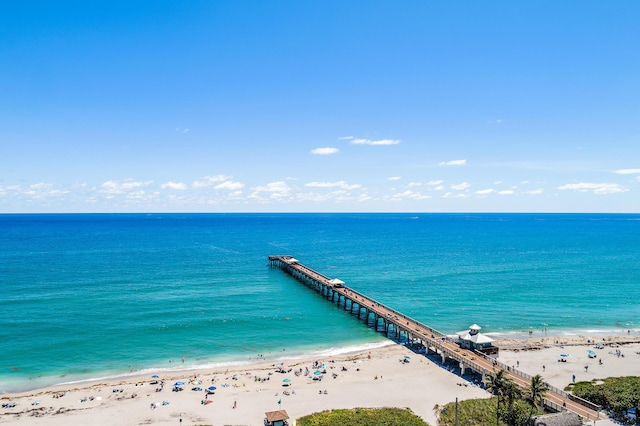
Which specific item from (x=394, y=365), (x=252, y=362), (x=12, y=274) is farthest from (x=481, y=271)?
(x=12, y=274)

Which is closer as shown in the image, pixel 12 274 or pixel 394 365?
pixel 394 365

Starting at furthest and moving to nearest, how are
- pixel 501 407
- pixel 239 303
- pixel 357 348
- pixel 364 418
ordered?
pixel 239 303
pixel 357 348
pixel 501 407
pixel 364 418

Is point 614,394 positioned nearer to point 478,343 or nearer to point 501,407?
point 501,407

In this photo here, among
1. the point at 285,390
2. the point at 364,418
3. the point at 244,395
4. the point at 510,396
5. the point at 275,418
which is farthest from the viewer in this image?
the point at 285,390

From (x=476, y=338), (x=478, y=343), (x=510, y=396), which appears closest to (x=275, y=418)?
(x=510, y=396)

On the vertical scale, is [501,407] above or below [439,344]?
below

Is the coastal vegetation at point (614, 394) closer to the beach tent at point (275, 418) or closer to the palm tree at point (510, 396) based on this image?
the palm tree at point (510, 396)

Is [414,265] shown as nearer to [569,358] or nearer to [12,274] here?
[569,358]
